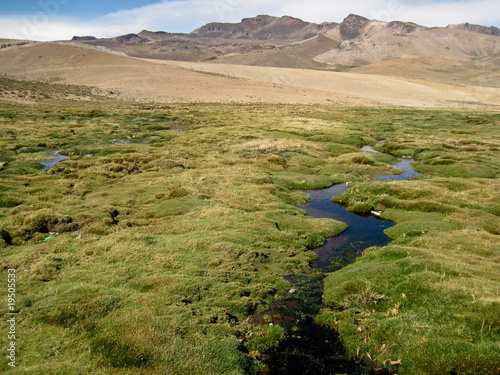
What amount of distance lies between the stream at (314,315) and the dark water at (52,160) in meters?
27.5

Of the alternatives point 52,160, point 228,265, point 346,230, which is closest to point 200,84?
point 52,160

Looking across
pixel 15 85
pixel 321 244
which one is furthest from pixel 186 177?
pixel 15 85

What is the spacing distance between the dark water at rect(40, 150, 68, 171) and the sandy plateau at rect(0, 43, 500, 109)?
61.1 metres

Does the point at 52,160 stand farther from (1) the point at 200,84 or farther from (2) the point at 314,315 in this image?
(1) the point at 200,84

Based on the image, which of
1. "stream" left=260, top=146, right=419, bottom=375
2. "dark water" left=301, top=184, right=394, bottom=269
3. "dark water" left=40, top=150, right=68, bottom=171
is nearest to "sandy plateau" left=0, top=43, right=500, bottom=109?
"dark water" left=40, top=150, right=68, bottom=171

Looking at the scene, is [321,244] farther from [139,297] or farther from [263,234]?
[139,297]

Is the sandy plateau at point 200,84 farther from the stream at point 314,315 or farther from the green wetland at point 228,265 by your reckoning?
the stream at point 314,315

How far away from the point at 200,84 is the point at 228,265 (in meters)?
106

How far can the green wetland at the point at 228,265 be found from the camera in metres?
9.82

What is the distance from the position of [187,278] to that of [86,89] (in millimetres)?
102522

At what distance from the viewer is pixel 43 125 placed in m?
51.8

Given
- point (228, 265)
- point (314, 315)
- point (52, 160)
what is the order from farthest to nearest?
point (52, 160) → point (228, 265) → point (314, 315)

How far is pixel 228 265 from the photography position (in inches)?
572

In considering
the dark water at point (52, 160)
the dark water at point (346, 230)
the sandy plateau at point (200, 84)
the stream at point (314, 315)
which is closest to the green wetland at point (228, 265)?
the stream at point (314, 315)
